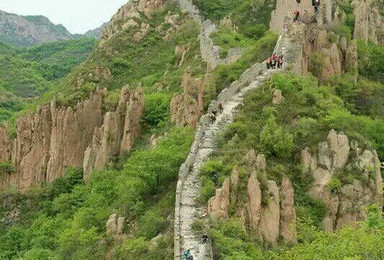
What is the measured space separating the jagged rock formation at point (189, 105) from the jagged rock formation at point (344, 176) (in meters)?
8.59

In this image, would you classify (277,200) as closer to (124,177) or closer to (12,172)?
(124,177)

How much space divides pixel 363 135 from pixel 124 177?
13097 millimetres

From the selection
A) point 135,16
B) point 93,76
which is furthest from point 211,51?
point 135,16

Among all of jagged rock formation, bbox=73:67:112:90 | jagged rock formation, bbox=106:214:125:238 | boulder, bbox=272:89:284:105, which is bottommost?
jagged rock formation, bbox=106:214:125:238

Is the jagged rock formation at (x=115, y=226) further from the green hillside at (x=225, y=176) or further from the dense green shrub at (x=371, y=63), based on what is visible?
the dense green shrub at (x=371, y=63)

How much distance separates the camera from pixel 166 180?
34.0 metres

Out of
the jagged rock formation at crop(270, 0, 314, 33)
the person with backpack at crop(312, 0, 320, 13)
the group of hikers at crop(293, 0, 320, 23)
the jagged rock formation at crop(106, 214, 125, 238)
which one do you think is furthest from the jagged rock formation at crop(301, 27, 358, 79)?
the jagged rock formation at crop(106, 214, 125, 238)

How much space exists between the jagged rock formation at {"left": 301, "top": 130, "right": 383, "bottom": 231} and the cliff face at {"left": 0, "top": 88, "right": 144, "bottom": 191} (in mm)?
18688

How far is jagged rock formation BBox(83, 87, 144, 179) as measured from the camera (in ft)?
158

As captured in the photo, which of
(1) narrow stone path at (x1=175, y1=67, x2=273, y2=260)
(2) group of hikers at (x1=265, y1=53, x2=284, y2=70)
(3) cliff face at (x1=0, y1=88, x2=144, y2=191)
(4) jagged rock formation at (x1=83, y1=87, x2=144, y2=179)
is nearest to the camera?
(1) narrow stone path at (x1=175, y1=67, x2=273, y2=260)

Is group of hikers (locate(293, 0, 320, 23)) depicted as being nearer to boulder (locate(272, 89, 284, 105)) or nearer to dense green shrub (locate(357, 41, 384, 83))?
dense green shrub (locate(357, 41, 384, 83))

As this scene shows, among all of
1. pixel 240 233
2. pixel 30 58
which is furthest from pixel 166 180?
pixel 30 58

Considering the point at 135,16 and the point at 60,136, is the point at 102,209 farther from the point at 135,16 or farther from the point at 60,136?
the point at 135,16

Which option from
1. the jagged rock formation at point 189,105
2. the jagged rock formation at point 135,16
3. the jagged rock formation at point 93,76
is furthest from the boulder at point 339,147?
the jagged rock formation at point 135,16
